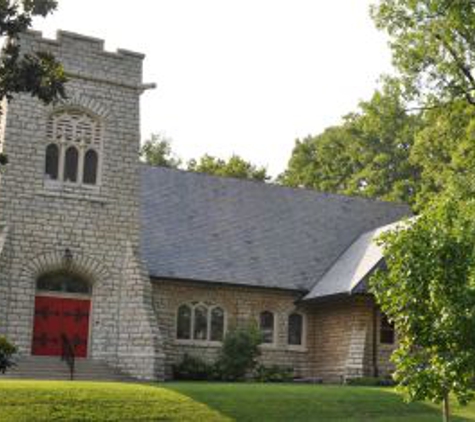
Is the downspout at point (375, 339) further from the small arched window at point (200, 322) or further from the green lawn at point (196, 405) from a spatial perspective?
the green lawn at point (196, 405)

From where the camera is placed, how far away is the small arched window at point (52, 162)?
2855 cm

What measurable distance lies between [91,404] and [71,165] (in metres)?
11.5

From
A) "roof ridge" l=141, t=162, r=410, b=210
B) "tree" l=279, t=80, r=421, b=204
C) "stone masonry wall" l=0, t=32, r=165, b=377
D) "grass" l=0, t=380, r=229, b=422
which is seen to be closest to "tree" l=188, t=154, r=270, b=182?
"tree" l=279, t=80, r=421, b=204

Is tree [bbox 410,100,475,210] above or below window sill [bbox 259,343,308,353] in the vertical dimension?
above

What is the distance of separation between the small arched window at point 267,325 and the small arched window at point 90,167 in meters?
8.12

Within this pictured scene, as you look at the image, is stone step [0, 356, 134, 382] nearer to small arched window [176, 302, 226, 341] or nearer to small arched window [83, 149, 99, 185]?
small arched window [176, 302, 226, 341]

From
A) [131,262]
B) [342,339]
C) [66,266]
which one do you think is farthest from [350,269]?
[66,266]

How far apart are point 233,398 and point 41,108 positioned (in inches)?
480

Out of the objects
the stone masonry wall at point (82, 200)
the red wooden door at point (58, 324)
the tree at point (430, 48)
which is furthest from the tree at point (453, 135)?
the red wooden door at point (58, 324)

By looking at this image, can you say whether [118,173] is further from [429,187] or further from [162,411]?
[429,187]

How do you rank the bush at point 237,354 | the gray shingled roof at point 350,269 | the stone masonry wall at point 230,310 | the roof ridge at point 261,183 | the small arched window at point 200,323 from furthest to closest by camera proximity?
the roof ridge at point 261,183
the small arched window at point 200,323
the stone masonry wall at point 230,310
the gray shingled roof at point 350,269
the bush at point 237,354

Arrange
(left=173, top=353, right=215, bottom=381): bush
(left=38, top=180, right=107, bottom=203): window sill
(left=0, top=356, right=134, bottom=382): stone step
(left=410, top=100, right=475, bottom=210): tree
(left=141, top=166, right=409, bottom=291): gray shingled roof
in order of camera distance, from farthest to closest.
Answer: (left=141, top=166, right=409, bottom=291): gray shingled roof → (left=410, top=100, right=475, bottom=210): tree → (left=173, top=353, right=215, bottom=381): bush → (left=38, top=180, right=107, bottom=203): window sill → (left=0, top=356, right=134, bottom=382): stone step

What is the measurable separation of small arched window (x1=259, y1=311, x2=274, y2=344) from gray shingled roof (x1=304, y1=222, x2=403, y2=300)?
1.47 m

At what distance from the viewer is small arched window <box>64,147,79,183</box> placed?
2881 cm
